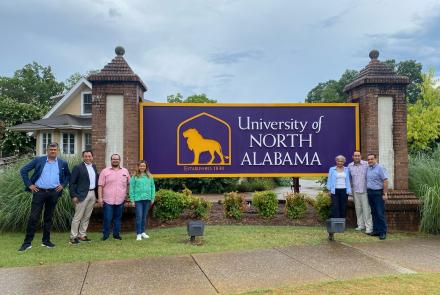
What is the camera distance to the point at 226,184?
20906 mm

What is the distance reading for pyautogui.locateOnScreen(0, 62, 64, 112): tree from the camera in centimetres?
5378

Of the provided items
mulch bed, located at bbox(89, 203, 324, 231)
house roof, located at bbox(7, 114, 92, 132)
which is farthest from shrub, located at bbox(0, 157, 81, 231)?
house roof, located at bbox(7, 114, 92, 132)

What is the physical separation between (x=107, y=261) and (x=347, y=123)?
603 centimetres

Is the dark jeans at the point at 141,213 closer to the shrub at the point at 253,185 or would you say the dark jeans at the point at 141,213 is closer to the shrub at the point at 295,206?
the shrub at the point at 295,206

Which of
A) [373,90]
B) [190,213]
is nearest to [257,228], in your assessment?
[190,213]

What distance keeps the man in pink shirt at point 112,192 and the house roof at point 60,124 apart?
1576 centimetres

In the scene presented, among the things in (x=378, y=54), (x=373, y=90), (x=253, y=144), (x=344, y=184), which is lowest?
(x=344, y=184)

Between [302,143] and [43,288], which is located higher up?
[302,143]

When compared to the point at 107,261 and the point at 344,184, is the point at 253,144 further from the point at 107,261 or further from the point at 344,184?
the point at 107,261

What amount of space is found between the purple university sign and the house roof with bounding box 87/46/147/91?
743mm

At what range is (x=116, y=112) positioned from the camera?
29.2 feet

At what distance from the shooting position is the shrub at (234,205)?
367 inches

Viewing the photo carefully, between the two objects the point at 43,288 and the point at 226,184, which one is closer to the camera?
the point at 43,288

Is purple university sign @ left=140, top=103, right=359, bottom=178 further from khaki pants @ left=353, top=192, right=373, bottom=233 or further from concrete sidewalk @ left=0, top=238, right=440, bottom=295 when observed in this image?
concrete sidewalk @ left=0, top=238, right=440, bottom=295
